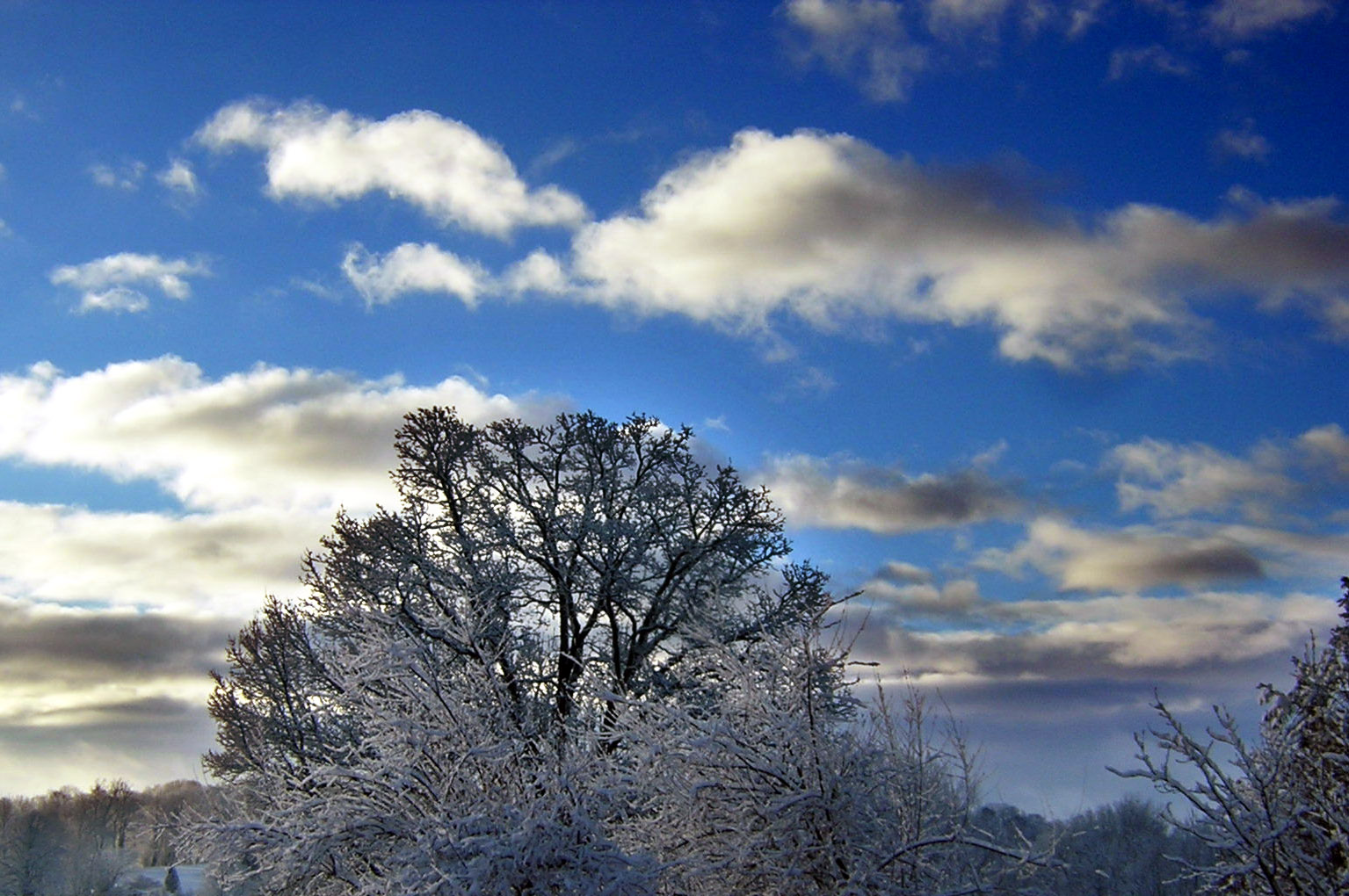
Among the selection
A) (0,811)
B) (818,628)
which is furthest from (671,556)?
(0,811)

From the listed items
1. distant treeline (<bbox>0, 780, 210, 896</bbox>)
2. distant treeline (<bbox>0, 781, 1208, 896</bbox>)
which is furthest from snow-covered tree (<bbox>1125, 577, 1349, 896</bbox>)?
distant treeline (<bbox>0, 780, 210, 896</bbox>)

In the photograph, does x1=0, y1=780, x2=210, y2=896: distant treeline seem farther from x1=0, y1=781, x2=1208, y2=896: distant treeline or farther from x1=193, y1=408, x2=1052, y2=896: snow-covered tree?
x1=193, y1=408, x2=1052, y2=896: snow-covered tree

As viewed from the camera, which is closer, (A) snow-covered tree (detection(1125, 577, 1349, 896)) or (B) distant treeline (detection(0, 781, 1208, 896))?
(A) snow-covered tree (detection(1125, 577, 1349, 896))

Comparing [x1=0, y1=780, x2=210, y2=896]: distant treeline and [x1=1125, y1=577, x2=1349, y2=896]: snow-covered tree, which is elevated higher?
[x1=1125, y1=577, x2=1349, y2=896]: snow-covered tree

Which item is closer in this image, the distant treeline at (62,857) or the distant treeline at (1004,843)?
the distant treeline at (1004,843)

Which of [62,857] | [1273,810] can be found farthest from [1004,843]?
[62,857]

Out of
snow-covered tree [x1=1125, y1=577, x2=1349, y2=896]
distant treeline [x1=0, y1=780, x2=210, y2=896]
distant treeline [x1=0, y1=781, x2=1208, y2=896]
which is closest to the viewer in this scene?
snow-covered tree [x1=1125, y1=577, x2=1349, y2=896]

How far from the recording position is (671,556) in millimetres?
18500

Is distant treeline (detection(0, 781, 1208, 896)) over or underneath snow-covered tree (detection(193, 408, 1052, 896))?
underneath

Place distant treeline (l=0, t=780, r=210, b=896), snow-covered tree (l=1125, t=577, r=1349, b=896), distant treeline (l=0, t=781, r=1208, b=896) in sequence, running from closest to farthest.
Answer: snow-covered tree (l=1125, t=577, r=1349, b=896) < distant treeline (l=0, t=781, r=1208, b=896) < distant treeline (l=0, t=780, r=210, b=896)

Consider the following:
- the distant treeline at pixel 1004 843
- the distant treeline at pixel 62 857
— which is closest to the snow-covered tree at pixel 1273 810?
the distant treeline at pixel 1004 843

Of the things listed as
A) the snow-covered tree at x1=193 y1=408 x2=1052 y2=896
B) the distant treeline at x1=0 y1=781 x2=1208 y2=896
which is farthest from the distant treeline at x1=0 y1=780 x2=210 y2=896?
the snow-covered tree at x1=193 y1=408 x2=1052 y2=896

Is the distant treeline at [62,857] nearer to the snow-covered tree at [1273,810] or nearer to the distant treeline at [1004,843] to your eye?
the distant treeline at [1004,843]

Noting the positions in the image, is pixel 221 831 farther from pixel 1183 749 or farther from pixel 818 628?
pixel 1183 749
